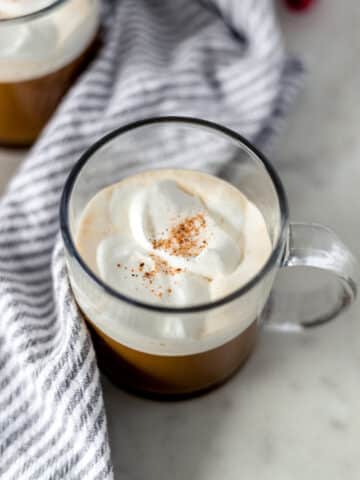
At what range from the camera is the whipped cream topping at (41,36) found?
0.88 meters

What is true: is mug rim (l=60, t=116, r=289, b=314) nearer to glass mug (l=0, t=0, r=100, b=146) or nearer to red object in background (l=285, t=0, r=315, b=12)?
glass mug (l=0, t=0, r=100, b=146)

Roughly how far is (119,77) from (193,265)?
0.32 meters

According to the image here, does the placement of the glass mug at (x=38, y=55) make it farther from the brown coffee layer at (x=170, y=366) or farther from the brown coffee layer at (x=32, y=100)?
the brown coffee layer at (x=170, y=366)

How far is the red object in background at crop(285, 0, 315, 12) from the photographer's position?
110 centimetres

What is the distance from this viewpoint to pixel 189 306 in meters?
0.68

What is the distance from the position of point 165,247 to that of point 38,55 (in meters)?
0.28

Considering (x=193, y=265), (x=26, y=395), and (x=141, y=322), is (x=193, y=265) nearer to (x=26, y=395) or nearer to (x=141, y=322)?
(x=141, y=322)

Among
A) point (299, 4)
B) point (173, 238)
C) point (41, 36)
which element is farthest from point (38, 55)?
point (299, 4)

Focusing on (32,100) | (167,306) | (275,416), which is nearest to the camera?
(167,306)

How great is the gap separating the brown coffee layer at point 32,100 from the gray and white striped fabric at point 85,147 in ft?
0.08

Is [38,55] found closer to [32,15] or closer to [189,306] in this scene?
[32,15]

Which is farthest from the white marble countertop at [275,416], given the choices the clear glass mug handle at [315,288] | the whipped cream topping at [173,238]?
the whipped cream topping at [173,238]

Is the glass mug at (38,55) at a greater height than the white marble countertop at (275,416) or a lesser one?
greater

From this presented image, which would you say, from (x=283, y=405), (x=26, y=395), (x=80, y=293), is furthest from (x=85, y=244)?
(x=283, y=405)
